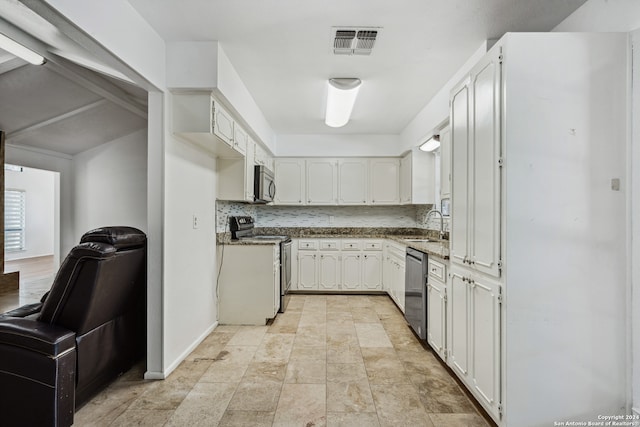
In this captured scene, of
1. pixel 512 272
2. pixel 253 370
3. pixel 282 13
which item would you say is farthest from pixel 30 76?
pixel 512 272

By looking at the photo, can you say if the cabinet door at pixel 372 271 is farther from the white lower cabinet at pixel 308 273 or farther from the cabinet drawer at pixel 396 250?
the white lower cabinet at pixel 308 273

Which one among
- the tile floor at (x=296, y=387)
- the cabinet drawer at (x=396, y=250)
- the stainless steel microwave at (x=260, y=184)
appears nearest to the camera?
the tile floor at (x=296, y=387)

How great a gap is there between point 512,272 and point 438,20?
1.69 m

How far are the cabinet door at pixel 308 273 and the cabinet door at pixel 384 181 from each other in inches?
55.7

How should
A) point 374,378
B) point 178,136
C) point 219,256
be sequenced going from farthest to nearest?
point 219,256 < point 178,136 < point 374,378

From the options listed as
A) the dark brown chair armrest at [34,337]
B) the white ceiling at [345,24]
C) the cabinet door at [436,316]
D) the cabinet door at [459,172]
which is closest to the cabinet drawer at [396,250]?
the cabinet door at [436,316]

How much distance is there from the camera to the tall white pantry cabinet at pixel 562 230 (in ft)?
5.32

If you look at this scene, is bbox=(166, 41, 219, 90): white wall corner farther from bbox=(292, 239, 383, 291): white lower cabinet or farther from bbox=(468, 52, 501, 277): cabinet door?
bbox=(292, 239, 383, 291): white lower cabinet

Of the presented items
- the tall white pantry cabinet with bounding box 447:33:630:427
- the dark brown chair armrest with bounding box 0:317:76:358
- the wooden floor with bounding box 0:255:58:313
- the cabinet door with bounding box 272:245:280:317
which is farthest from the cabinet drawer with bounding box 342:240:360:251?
the wooden floor with bounding box 0:255:58:313

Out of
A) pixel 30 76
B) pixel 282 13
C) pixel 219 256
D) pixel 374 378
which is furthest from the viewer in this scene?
pixel 219 256

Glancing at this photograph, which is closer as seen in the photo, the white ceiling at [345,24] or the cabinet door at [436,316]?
the white ceiling at [345,24]

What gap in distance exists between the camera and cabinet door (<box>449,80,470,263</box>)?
2137 mm

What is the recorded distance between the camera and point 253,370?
8.09 feet

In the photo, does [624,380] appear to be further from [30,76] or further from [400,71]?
[30,76]
